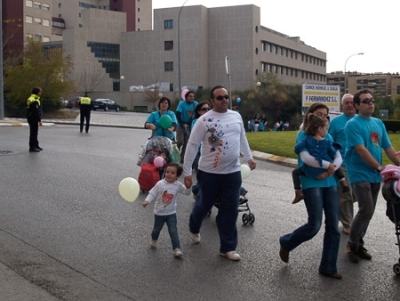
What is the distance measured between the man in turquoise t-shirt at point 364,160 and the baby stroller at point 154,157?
4005 mm

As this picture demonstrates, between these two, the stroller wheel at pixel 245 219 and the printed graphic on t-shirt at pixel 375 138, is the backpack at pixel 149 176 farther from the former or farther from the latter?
the printed graphic on t-shirt at pixel 375 138

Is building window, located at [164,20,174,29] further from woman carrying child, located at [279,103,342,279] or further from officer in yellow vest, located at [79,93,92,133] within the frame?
woman carrying child, located at [279,103,342,279]

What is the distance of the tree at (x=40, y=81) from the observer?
3941 centimetres

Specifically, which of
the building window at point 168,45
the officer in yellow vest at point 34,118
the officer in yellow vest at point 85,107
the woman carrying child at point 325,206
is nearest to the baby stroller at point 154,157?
the woman carrying child at point 325,206

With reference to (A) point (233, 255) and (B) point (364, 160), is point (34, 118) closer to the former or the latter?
(A) point (233, 255)

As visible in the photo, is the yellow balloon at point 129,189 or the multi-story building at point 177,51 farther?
the multi-story building at point 177,51

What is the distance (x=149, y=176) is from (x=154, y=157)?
334mm

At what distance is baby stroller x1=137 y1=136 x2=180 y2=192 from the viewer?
9648 millimetres

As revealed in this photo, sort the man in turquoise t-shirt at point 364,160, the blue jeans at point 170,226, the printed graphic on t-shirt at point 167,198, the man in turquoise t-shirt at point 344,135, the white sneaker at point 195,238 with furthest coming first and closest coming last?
the man in turquoise t-shirt at point 344,135 < the white sneaker at point 195,238 < the printed graphic on t-shirt at point 167,198 < the blue jeans at point 170,226 < the man in turquoise t-shirt at point 364,160

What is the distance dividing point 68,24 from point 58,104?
294 ft

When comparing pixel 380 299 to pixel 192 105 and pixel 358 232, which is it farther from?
pixel 192 105

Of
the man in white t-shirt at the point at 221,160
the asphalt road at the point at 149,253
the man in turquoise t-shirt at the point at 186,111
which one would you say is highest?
the man in turquoise t-shirt at the point at 186,111

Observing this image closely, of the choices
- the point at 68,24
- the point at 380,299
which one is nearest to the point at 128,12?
the point at 68,24

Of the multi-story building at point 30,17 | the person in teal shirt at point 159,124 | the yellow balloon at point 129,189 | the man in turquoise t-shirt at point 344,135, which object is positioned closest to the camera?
the yellow balloon at point 129,189
